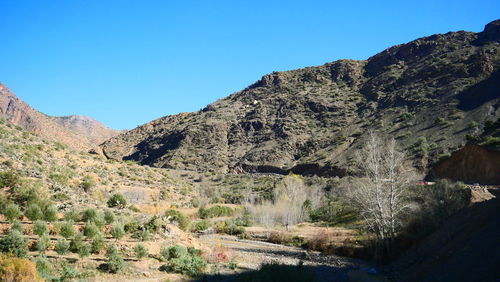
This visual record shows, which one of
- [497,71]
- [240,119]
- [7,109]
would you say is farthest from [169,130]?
[497,71]

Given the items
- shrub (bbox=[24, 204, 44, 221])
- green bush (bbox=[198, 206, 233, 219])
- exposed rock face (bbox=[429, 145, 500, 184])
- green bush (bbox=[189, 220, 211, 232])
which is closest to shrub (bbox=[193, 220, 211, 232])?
green bush (bbox=[189, 220, 211, 232])

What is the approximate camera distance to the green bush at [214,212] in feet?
134

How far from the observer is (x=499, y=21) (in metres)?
83.9

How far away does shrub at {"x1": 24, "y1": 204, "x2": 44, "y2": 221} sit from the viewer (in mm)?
15172

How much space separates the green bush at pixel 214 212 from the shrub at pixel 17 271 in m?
32.0

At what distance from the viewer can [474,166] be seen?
108 ft

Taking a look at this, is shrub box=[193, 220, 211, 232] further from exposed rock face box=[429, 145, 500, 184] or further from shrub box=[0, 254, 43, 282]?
shrub box=[0, 254, 43, 282]

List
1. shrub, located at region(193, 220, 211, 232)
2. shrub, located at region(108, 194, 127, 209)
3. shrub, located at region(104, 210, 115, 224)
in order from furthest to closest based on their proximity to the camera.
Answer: shrub, located at region(193, 220, 211, 232)
shrub, located at region(108, 194, 127, 209)
shrub, located at region(104, 210, 115, 224)

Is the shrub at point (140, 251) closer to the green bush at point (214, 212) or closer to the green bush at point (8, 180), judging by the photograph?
the green bush at point (8, 180)

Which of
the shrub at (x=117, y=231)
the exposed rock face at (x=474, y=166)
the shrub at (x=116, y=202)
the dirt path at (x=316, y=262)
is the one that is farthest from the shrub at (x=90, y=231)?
the exposed rock face at (x=474, y=166)

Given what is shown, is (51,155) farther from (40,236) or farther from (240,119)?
(240,119)

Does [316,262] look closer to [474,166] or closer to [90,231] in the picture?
[90,231]

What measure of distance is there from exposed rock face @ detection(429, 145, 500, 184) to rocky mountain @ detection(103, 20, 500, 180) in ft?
34.2

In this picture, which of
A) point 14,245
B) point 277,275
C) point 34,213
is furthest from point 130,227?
point 277,275
